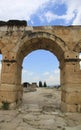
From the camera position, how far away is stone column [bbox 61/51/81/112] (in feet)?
27.2

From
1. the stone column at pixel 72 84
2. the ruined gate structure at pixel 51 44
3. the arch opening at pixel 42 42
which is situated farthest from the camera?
the arch opening at pixel 42 42

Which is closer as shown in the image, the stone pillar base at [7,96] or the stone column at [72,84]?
the stone column at [72,84]

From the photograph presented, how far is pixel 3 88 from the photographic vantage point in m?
8.70

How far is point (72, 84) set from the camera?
854 centimetres

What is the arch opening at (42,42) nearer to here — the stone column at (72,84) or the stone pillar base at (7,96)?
the stone column at (72,84)

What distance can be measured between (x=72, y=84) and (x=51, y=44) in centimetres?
253

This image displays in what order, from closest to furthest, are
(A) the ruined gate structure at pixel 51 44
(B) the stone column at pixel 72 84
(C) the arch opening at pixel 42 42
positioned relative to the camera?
(B) the stone column at pixel 72 84 → (A) the ruined gate structure at pixel 51 44 → (C) the arch opening at pixel 42 42

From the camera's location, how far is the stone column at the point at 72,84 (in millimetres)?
8297

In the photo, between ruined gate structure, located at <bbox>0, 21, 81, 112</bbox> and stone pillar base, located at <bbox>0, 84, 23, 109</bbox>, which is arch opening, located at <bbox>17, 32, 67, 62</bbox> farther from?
stone pillar base, located at <bbox>0, 84, 23, 109</bbox>

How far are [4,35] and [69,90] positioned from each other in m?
4.37

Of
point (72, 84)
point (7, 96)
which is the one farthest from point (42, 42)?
point (7, 96)

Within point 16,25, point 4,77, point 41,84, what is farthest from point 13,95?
point 41,84

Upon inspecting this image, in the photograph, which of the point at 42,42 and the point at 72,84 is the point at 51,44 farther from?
the point at 72,84

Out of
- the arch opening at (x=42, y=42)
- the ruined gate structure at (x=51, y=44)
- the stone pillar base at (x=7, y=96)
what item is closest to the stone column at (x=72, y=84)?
the ruined gate structure at (x=51, y=44)
